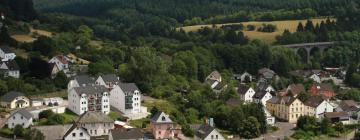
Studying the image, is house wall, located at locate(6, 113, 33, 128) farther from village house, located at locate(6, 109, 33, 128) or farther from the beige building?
the beige building

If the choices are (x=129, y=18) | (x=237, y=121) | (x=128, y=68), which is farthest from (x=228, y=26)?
(x=237, y=121)

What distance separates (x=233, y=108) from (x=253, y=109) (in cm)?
144

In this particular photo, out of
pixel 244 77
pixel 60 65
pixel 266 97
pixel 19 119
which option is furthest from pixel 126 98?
pixel 244 77

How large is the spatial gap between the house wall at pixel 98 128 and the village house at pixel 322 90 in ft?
74.5

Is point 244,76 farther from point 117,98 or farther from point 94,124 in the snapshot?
point 94,124

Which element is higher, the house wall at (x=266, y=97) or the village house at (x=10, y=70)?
the village house at (x=10, y=70)

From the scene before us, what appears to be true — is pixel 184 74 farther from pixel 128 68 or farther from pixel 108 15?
pixel 108 15

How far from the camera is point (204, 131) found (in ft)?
155

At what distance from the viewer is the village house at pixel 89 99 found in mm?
48969

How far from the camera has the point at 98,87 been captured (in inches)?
1997

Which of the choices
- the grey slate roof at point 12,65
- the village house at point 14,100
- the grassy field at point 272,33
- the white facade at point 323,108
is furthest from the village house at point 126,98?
the grassy field at point 272,33

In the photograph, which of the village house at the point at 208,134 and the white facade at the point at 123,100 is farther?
the white facade at the point at 123,100

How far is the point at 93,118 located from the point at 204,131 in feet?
23.6

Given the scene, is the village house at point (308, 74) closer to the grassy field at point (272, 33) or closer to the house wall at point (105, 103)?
the grassy field at point (272, 33)
